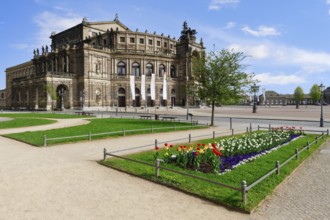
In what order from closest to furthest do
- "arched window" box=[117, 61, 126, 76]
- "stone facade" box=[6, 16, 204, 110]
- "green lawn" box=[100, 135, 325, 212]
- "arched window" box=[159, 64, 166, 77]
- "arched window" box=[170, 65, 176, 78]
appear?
"green lawn" box=[100, 135, 325, 212] → "stone facade" box=[6, 16, 204, 110] → "arched window" box=[117, 61, 126, 76] → "arched window" box=[159, 64, 166, 77] → "arched window" box=[170, 65, 176, 78]

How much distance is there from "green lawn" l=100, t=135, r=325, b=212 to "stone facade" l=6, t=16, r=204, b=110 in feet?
172

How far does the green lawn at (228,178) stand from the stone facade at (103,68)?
52355 millimetres

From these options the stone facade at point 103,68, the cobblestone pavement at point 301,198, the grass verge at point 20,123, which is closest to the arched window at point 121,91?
the stone facade at point 103,68

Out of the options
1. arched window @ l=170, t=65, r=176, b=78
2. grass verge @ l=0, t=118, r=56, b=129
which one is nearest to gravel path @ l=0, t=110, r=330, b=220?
grass verge @ l=0, t=118, r=56, b=129

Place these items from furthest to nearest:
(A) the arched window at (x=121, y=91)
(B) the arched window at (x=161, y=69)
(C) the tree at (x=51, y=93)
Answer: (B) the arched window at (x=161, y=69) → (A) the arched window at (x=121, y=91) → (C) the tree at (x=51, y=93)

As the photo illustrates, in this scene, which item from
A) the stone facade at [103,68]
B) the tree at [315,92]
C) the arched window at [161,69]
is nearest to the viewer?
the stone facade at [103,68]

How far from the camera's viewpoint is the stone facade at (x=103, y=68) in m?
69.6

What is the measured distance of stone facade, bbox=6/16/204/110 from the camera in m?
69.6

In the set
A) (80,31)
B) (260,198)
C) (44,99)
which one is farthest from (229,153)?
(80,31)

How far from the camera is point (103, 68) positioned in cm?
7431

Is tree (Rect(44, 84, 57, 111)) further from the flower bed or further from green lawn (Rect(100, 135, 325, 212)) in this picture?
the flower bed

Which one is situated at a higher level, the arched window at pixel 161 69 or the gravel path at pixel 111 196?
the arched window at pixel 161 69

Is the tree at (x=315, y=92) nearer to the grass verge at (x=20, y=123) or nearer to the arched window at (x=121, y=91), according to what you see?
the arched window at (x=121, y=91)

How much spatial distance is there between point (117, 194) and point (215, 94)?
72.7 ft
